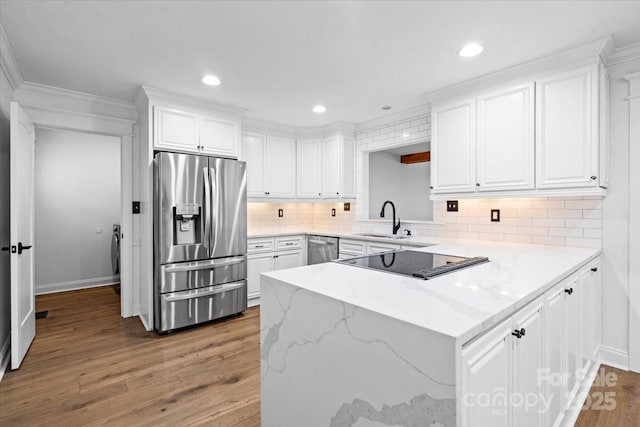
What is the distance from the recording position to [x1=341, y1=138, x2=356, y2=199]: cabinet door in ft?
14.3

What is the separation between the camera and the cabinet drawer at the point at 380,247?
3.35m

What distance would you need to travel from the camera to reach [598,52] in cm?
224

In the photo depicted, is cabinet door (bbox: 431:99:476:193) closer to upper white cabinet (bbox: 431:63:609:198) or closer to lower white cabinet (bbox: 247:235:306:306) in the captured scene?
upper white cabinet (bbox: 431:63:609:198)

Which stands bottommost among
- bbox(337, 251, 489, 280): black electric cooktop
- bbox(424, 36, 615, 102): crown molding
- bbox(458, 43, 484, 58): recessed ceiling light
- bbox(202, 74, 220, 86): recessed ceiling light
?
bbox(337, 251, 489, 280): black electric cooktop

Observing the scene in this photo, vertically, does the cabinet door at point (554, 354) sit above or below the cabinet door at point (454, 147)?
below

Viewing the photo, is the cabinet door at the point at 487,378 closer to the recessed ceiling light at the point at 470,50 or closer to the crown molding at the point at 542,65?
the recessed ceiling light at the point at 470,50

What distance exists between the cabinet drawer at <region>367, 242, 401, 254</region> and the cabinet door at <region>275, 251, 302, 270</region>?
114cm

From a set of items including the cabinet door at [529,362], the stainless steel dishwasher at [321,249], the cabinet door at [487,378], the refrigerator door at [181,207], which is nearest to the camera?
the cabinet door at [487,378]

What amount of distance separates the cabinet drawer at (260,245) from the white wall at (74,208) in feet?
8.81

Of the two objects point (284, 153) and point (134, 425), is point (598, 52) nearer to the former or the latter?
point (284, 153)

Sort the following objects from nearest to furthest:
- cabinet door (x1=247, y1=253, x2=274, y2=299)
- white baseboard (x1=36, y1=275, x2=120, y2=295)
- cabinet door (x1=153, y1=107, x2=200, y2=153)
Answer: cabinet door (x1=153, y1=107, x2=200, y2=153) → cabinet door (x1=247, y1=253, x2=274, y2=299) → white baseboard (x1=36, y1=275, x2=120, y2=295)

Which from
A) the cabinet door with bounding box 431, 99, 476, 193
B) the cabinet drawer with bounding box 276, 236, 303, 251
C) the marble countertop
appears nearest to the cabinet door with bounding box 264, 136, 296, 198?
the cabinet drawer with bounding box 276, 236, 303, 251

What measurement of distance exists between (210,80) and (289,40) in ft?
3.33

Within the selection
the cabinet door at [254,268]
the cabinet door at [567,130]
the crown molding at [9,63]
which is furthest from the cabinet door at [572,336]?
the crown molding at [9,63]
